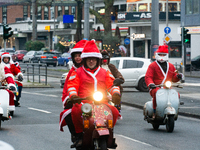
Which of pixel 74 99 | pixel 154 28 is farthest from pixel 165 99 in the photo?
pixel 154 28

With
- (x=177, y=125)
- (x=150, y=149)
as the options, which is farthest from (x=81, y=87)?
(x=177, y=125)

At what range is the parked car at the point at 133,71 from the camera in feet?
71.0

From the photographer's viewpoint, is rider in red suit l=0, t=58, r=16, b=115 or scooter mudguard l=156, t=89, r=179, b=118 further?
rider in red suit l=0, t=58, r=16, b=115

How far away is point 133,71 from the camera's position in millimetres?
21812

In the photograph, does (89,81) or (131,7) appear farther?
(131,7)

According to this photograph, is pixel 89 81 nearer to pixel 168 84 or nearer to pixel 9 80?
pixel 168 84

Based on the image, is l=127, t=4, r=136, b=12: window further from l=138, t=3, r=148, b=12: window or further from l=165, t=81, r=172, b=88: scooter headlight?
l=165, t=81, r=172, b=88: scooter headlight

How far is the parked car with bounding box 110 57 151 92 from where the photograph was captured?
21.6 metres

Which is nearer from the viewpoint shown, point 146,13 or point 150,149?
point 150,149

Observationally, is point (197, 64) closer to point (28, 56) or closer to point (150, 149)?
point (28, 56)

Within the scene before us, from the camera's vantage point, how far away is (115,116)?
6.55m

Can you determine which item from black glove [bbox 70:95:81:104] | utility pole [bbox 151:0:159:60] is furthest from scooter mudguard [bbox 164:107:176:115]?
utility pole [bbox 151:0:159:60]

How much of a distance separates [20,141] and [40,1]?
2529 inches

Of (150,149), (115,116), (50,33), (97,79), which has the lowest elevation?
(150,149)
